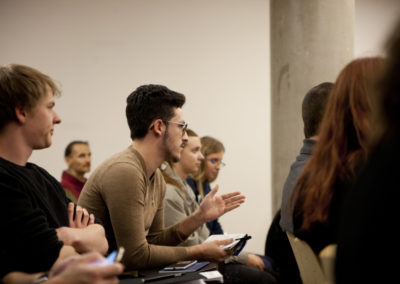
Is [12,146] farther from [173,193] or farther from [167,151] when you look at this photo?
[173,193]

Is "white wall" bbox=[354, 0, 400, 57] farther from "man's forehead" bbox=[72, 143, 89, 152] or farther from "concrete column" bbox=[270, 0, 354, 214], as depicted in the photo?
"man's forehead" bbox=[72, 143, 89, 152]

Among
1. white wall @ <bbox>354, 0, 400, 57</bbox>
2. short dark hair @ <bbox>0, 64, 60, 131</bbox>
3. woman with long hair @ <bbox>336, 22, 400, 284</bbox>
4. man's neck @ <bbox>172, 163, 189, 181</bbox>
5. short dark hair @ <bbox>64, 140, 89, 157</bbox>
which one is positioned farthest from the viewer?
white wall @ <bbox>354, 0, 400, 57</bbox>

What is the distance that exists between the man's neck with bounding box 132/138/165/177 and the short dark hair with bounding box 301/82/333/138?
30.0 inches

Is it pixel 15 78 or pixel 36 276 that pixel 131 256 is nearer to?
pixel 36 276

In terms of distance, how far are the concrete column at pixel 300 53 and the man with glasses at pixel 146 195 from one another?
1.66 m

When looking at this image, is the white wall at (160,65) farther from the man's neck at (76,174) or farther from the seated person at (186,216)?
the seated person at (186,216)

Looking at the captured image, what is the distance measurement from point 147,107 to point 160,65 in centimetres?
356

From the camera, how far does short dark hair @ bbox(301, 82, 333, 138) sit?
2121mm

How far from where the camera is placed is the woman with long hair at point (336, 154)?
1.53 metres

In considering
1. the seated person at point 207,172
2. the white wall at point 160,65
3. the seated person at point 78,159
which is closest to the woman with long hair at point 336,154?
the seated person at point 207,172

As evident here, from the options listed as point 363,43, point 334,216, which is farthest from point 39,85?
point 363,43

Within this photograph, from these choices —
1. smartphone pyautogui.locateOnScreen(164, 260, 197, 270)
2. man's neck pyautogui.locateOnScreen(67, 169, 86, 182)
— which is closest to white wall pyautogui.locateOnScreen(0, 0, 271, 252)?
man's neck pyautogui.locateOnScreen(67, 169, 86, 182)

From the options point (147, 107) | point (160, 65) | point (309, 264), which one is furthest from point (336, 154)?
point (160, 65)

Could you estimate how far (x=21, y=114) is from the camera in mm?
1649
